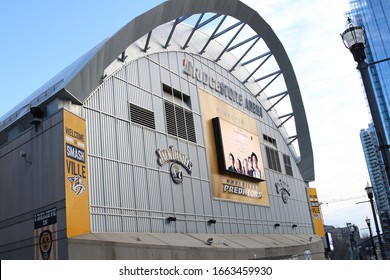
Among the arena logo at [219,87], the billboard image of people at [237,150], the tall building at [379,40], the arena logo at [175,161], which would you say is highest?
the tall building at [379,40]

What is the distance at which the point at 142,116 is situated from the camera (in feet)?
76.5

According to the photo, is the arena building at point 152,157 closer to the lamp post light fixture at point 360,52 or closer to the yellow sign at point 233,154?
the yellow sign at point 233,154

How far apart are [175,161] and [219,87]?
10755 mm

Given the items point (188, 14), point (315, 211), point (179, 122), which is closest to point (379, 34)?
point (315, 211)

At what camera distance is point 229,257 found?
23.0m

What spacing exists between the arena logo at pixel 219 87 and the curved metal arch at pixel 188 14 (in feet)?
12.9

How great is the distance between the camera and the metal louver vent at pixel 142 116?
894 inches

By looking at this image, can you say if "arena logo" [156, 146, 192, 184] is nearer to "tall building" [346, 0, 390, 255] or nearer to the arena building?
the arena building

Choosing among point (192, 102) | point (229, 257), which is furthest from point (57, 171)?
point (192, 102)

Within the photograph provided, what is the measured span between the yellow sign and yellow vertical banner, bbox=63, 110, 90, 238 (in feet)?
37.0

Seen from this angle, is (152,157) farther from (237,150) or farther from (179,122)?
(237,150)

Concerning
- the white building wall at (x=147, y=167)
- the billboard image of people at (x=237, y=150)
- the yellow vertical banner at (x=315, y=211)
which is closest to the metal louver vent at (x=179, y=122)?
the white building wall at (x=147, y=167)

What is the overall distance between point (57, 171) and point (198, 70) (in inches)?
640

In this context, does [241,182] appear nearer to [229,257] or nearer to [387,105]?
[229,257]
